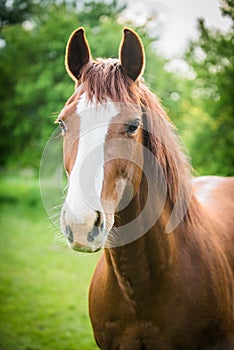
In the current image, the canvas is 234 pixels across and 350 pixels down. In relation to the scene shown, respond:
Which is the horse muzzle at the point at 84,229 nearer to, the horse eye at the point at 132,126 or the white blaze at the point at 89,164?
the white blaze at the point at 89,164

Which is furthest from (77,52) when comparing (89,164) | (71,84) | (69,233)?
(71,84)

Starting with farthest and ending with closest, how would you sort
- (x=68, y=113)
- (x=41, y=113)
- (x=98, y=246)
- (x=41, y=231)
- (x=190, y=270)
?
1. (x=41, y=231)
2. (x=41, y=113)
3. (x=190, y=270)
4. (x=68, y=113)
5. (x=98, y=246)

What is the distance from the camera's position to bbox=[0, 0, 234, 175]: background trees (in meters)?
4.60

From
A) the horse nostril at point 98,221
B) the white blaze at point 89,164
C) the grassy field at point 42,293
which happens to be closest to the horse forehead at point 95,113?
the white blaze at point 89,164

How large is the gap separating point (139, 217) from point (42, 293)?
15.6 ft

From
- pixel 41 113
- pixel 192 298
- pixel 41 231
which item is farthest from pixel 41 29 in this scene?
pixel 192 298

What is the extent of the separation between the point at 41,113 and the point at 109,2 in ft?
13.6

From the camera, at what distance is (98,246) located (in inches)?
62.7

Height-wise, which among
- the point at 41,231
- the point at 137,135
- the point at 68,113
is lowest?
the point at 41,231

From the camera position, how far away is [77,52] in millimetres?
2111

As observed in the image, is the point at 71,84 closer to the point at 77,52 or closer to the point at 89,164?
the point at 77,52

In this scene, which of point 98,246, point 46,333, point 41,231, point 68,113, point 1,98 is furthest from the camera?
point 41,231

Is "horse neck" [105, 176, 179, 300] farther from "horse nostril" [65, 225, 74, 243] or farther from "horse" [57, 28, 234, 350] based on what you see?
"horse nostril" [65, 225, 74, 243]

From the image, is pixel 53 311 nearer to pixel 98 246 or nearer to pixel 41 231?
pixel 98 246
